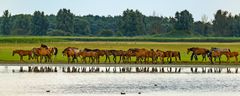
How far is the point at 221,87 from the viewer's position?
5794cm

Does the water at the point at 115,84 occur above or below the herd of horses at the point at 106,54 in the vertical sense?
below

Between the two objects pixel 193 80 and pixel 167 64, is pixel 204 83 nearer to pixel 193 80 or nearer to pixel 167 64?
pixel 193 80

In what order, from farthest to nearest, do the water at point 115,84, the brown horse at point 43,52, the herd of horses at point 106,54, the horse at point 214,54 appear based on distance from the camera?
the horse at point 214,54 < the brown horse at point 43,52 < the herd of horses at point 106,54 < the water at point 115,84

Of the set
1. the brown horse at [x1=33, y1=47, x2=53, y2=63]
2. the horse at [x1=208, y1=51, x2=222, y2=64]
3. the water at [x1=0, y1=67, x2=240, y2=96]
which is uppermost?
the brown horse at [x1=33, y1=47, x2=53, y2=63]

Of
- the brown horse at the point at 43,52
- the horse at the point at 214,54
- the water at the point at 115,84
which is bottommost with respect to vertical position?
the water at the point at 115,84

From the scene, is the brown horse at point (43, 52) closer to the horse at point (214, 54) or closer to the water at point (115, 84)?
the water at point (115, 84)

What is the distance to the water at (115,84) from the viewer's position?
52.6 m

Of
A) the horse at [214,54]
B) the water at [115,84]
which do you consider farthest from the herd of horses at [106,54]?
the water at [115,84]

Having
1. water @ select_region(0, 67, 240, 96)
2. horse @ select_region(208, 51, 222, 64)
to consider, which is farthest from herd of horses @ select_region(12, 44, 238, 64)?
water @ select_region(0, 67, 240, 96)

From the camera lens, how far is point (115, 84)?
5909cm

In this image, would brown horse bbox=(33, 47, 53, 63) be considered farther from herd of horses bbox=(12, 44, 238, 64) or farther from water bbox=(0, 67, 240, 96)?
water bbox=(0, 67, 240, 96)

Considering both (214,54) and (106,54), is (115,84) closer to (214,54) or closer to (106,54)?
(106,54)

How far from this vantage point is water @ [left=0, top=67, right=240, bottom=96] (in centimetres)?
5262

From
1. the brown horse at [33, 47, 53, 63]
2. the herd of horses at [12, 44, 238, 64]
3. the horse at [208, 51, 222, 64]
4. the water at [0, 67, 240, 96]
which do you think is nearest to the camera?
the water at [0, 67, 240, 96]
